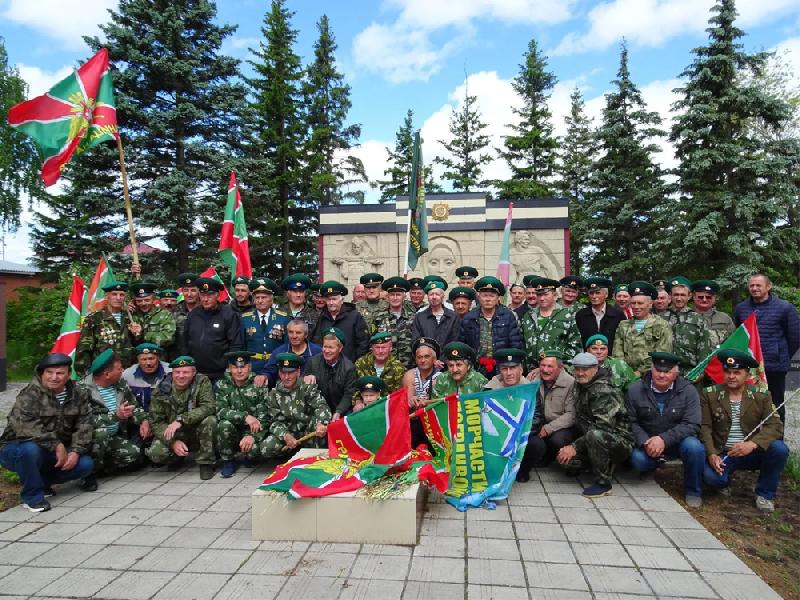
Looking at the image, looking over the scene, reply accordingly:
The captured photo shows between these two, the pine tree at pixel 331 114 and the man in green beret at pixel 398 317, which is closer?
the man in green beret at pixel 398 317

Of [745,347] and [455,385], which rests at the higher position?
[745,347]

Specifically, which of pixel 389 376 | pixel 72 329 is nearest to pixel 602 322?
pixel 389 376

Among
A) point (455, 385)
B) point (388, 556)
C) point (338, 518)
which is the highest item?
point (455, 385)

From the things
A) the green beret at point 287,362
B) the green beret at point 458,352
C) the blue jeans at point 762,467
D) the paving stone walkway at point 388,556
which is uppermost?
the green beret at point 458,352

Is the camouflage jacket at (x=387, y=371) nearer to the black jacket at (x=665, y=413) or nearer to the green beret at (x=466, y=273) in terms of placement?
the green beret at (x=466, y=273)

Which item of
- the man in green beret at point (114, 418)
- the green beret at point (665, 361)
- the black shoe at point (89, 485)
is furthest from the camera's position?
the man in green beret at point (114, 418)

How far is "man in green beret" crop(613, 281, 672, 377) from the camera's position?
5.66 meters

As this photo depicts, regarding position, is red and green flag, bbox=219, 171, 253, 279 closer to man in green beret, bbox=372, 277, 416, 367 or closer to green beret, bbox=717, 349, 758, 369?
man in green beret, bbox=372, 277, 416, 367

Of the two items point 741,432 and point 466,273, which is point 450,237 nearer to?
point 466,273

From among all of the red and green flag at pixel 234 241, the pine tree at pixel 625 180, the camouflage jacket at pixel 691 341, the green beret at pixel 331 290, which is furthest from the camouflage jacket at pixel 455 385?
the pine tree at pixel 625 180

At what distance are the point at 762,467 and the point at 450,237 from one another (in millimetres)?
11813

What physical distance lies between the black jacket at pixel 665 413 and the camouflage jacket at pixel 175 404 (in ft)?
13.3

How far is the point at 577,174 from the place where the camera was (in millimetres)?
29172

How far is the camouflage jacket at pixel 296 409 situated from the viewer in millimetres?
5602
